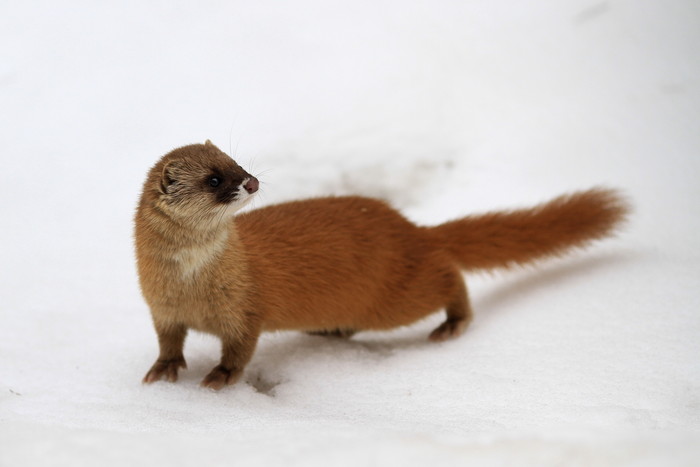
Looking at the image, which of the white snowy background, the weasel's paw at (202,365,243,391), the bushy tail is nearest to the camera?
the white snowy background

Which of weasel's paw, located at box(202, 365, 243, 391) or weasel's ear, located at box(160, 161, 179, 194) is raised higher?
weasel's ear, located at box(160, 161, 179, 194)

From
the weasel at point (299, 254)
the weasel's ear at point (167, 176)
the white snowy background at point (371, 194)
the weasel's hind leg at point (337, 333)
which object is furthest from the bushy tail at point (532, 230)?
the weasel's ear at point (167, 176)

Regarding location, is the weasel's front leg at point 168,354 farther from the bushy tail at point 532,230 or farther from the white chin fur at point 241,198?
the bushy tail at point 532,230

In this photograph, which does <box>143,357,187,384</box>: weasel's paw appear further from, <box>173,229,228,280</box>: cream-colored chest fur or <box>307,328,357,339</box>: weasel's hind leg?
<box>307,328,357,339</box>: weasel's hind leg

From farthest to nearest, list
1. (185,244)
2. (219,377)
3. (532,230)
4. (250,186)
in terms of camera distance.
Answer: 1. (532,230)
2. (219,377)
3. (185,244)
4. (250,186)

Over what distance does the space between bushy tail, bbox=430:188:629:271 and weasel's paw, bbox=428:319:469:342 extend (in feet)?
0.76

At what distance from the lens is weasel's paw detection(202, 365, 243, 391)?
252 cm

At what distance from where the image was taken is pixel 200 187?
2330 mm

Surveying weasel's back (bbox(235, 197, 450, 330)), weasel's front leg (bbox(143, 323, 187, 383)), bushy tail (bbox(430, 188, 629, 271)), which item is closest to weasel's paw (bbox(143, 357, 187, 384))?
weasel's front leg (bbox(143, 323, 187, 383))

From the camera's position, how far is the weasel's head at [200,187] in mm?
2305

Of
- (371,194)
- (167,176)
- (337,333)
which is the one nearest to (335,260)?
(337,333)

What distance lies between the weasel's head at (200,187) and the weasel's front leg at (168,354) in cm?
40

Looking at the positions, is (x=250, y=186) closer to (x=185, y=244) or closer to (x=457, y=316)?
(x=185, y=244)

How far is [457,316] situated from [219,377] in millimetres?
928
